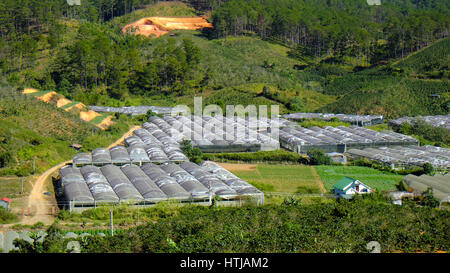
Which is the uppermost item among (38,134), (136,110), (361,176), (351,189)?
(38,134)

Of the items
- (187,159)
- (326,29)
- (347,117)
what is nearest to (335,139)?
(347,117)

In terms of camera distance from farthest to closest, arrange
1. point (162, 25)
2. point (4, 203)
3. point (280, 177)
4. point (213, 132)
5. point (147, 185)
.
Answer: point (162, 25) → point (213, 132) → point (280, 177) → point (147, 185) → point (4, 203)

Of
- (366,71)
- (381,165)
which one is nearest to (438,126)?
(381,165)

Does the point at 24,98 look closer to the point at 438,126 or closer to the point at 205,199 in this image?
the point at 205,199

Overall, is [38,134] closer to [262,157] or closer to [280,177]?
[262,157]

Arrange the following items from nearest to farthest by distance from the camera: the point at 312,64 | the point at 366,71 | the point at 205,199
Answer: the point at 205,199 → the point at 366,71 → the point at 312,64

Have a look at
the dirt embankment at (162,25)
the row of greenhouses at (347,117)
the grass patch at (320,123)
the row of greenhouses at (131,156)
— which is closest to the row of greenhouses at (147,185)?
the row of greenhouses at (131,156)
